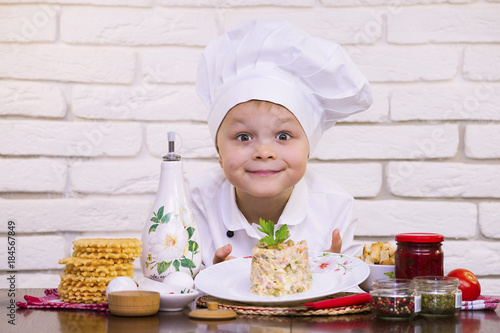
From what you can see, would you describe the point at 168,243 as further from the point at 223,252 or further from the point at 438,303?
the point at 438,303

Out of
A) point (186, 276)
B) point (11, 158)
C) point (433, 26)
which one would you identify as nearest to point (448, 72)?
point (433, 26)

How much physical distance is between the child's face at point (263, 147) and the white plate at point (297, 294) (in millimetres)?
326

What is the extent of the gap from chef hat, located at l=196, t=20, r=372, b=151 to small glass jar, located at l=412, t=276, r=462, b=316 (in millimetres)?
646

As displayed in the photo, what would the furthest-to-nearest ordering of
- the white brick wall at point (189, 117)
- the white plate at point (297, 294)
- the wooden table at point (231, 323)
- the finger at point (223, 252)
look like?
the white brick wall at point (189, 117)
the finger at point (223, 252)
the white plate at point (297, 294)
the wooden table at point (231, 323)

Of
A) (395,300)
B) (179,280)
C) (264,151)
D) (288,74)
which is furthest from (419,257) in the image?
(288,74)

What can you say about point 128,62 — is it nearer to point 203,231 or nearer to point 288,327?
point 203,231

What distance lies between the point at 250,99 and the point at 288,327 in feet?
2.38

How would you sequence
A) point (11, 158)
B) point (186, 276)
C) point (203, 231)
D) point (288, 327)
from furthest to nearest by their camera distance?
point (11, 158) → point (203, 231) → point (186, 276) → point (288, 327)

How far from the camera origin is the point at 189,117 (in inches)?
79.2

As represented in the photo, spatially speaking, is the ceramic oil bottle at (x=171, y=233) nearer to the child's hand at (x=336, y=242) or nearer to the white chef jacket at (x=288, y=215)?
the child's hand at (x=336, y=242)

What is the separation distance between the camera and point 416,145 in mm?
2025

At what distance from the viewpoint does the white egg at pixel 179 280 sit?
3.68 ft

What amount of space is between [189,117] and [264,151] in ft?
1.78

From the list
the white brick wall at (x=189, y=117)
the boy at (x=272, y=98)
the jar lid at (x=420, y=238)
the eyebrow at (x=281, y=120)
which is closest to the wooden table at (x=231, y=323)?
the jar lid at (x=420, y=238)
